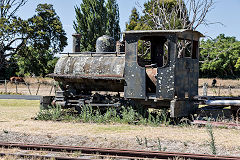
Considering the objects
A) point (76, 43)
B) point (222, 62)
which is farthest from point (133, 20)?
point (76, 43)

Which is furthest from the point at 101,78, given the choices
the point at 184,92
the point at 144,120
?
the point at 184,92

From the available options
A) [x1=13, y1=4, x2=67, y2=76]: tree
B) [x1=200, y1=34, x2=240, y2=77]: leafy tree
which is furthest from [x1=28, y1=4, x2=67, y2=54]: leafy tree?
[x1=200, y1=34, x2=240, y2=77]: leafy tree

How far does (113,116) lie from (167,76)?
2762 mm

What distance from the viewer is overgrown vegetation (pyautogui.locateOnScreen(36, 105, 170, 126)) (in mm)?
11948

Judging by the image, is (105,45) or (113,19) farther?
(113,19)

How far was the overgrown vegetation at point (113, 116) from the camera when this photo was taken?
1195 cm

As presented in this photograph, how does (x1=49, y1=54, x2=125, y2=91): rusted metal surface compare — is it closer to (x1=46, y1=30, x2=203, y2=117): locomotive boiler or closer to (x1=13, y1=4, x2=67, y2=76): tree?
(x1=46, y1=30, x2=203, y2=117): locomotive boiler

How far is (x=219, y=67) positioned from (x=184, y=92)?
45.6m

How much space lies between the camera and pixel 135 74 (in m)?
12.0

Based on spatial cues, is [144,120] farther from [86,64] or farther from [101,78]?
[86,64]

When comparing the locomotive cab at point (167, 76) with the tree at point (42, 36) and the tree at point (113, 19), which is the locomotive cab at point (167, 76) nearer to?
the tree at point (42, 36)

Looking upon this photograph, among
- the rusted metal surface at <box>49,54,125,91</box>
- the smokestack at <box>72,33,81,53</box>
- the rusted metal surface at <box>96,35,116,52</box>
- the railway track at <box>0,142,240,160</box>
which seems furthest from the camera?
the smokestack at <box>72,33,81,53</box>

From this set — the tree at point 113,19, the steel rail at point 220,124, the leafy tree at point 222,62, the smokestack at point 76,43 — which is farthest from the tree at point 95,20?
the steel rail at point 220,124

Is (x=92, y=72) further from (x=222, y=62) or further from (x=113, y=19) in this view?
(x=222, y=62)
